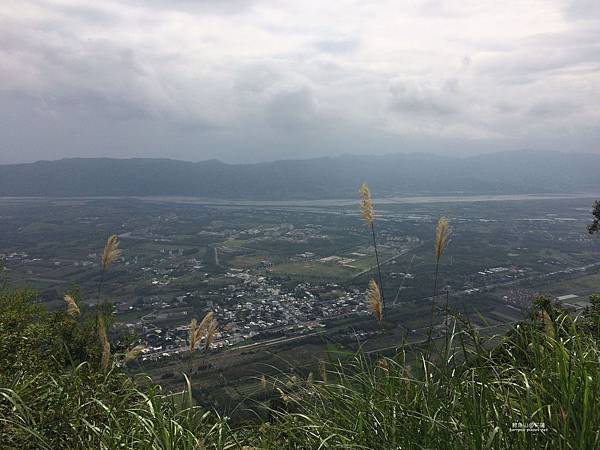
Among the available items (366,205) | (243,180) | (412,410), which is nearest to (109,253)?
(366,205)

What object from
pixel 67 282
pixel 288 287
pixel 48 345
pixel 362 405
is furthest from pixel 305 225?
pixel 362 405

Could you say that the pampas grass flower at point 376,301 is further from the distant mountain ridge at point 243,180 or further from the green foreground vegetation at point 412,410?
the distant mountain ridge at point 243,180

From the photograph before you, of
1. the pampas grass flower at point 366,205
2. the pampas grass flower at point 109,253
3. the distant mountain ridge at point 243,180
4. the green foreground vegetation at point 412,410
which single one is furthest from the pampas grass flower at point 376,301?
the distant mountain ridge at point 243,180

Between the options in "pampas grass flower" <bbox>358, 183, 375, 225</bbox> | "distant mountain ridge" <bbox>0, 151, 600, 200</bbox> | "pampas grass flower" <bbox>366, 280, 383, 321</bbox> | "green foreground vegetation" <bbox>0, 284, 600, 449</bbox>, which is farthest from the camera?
"distant mountain ridge" <bbox>0, 151, 600, 200</bbox>

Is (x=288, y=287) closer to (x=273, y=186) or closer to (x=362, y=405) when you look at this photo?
(x=362, y=405)

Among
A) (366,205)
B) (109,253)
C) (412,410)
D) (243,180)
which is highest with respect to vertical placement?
(243,180)

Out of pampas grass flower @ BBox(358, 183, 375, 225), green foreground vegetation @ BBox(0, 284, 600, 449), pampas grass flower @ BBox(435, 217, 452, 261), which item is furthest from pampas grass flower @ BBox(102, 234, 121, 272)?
pampas grass flower @ BBox(435, 217, 452, 261)

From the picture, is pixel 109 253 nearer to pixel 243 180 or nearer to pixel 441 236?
pixel 441 236

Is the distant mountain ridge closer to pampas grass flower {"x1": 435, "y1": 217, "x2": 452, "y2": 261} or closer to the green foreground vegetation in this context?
pampas grass flower {"x1": 435, "y1": 217, "x2": 452, "y2": 261}
